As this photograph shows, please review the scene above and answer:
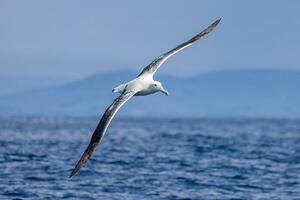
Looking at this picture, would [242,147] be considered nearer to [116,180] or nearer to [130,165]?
[130,165]

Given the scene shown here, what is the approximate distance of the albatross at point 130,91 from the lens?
2141 cm

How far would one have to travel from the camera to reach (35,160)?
43.7m

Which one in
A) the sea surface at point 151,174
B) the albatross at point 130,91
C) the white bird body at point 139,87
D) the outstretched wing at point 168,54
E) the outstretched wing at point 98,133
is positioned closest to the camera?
the outstretched wing at point 98,133

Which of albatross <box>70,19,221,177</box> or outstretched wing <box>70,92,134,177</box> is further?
albatross <box>70,19,221,177</box>

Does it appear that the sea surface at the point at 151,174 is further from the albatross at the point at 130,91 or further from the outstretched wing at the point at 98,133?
the outstretched wing at the point at 98,133

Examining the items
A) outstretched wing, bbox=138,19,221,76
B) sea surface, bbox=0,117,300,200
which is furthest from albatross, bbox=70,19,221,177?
sea surface, bbox=0,117,300,200

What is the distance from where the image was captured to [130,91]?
24.7m

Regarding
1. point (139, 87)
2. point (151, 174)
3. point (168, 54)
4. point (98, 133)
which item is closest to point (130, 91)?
point (139, 87)

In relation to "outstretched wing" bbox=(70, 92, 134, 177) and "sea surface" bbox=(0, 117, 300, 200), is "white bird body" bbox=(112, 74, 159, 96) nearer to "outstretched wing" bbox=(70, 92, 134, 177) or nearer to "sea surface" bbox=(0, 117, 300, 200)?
"outstretched wing" bbox=(70, 92, 134, 177)

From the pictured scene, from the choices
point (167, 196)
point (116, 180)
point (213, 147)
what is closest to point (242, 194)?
point (167, 196)

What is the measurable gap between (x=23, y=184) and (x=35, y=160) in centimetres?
1023

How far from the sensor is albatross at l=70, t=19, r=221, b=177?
843 inches

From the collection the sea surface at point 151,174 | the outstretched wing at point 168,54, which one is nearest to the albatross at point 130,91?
the outstretched wing at point 168,54

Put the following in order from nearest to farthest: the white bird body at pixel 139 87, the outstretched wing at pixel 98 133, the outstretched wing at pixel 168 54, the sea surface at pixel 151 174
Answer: the outstretched wing at pixel 98 133 → the white bird body at pixel 139 87 → the outstretched wing at pixel 168 54 → the sea surface at pixel 151 174
